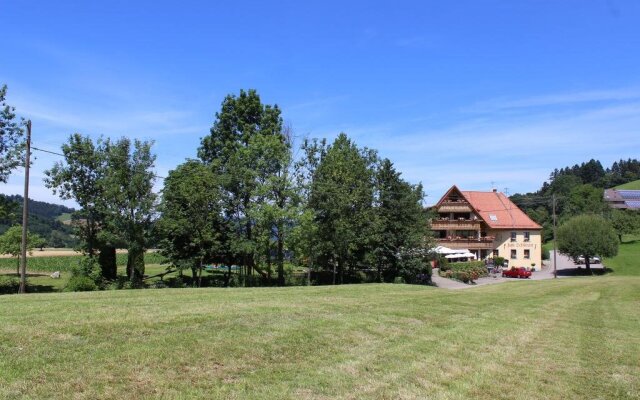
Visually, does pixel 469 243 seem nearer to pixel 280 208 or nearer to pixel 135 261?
pixel 280 208

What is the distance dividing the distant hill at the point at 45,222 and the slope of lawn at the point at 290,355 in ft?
76.5

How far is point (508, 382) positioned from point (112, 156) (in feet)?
101

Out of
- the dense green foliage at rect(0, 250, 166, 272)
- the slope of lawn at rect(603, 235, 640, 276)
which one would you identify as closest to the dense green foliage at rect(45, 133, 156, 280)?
the dense green foliage at rect(0, 250, 166, 272)

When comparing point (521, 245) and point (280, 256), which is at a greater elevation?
point (521, 245)

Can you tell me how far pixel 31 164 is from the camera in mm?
28812

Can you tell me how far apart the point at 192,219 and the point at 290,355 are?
2543 cm

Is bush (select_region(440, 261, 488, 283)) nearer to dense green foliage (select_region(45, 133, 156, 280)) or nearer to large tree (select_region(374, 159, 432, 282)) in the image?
large tree (select_region(374, 159, 432, 282))

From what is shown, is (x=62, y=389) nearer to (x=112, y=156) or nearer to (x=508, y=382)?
Result: (x=508, y=382)

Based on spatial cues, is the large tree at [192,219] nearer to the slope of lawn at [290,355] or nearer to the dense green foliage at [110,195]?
the dense green foliage at [110,195]

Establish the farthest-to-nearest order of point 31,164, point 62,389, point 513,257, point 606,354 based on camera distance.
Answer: point 513,257
point 31,164
point 606,354
point 62,389

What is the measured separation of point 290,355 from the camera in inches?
332

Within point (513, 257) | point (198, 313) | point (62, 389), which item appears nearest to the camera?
point (62, 389)

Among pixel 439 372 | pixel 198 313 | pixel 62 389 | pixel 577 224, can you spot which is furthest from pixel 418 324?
pixel 577 224

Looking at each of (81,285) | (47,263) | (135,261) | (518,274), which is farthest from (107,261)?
(518,274)
